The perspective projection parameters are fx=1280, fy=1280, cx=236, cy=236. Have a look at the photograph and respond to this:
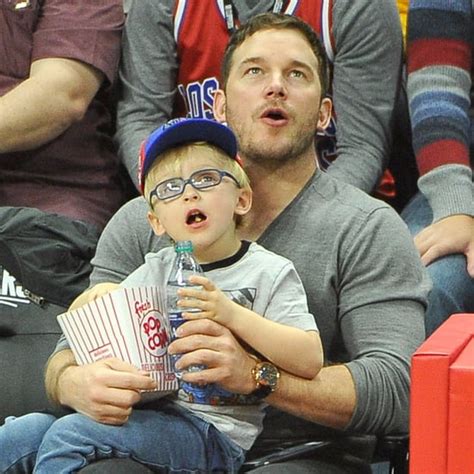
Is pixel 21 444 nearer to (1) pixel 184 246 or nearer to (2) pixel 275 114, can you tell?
(1) pixel 184 246

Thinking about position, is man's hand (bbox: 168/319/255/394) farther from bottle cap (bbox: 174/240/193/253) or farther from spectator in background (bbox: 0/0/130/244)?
spectator in background (bbox: 0/0/130/244)

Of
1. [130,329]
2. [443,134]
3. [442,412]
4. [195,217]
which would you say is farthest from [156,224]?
[443,134]

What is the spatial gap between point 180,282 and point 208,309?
9cm

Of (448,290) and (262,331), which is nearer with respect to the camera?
(262,331)

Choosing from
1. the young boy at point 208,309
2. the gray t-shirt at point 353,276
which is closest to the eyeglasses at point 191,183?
the young boy at point 208,309

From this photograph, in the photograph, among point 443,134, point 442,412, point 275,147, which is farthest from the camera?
point 443,134

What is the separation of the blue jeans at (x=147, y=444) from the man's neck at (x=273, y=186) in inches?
16.1

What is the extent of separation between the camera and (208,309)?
5.88ft

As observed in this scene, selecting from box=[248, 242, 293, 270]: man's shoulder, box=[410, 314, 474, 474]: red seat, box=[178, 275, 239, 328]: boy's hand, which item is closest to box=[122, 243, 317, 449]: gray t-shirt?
box=[248, 242, 293, 270]: man's shoulder

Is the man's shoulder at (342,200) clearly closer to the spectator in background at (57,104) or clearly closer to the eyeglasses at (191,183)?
the eyeglasses at (191,183)

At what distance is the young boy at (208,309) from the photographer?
1829 mm

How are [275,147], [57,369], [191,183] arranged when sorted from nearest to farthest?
[191,183] → [57,369] → [275,147]

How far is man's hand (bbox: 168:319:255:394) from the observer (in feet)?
5.97

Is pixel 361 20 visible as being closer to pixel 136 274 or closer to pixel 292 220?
pixel 292 220
